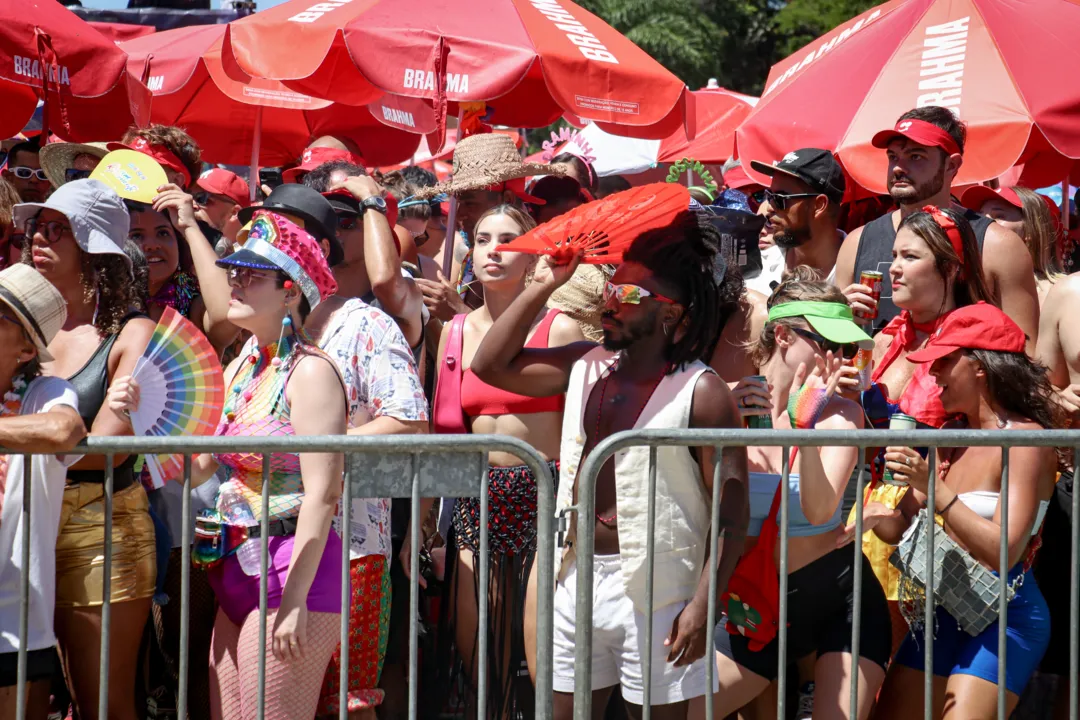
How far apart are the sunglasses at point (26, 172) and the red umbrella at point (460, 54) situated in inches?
50.7

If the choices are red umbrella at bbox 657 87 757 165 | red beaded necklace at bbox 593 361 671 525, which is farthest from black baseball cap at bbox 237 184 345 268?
red umbrella at bbox 657 87 757 165

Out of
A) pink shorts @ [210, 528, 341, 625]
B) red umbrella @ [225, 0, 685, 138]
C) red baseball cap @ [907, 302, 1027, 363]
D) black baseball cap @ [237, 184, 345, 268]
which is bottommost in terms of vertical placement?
pink shorts @ [210, 528, 341, 625]

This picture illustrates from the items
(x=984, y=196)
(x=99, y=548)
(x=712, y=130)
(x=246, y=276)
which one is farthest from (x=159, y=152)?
(x=712, y=130)

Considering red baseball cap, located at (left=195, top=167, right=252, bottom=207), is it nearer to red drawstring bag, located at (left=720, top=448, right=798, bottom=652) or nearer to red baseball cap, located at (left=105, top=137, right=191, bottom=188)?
red baseball cap, located at (left=105, top=137, right=191, bottom=188)

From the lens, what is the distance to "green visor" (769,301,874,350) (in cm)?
398

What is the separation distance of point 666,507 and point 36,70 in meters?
4.15

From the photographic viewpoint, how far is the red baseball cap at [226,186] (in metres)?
6.79

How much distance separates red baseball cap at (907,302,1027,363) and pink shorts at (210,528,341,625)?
6.47ft

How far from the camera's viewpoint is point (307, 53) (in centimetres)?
613

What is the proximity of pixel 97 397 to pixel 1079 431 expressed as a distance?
117 inches

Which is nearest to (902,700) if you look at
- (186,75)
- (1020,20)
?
(1020,20)

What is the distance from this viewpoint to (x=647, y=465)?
3.44 meters

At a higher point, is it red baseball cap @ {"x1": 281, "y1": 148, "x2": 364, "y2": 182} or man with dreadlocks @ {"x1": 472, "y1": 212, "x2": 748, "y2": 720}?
red baseball cap @ {"x1": 281, "y1": 148, "x2": 364, "y2": 182}

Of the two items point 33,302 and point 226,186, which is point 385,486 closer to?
point 33,302
